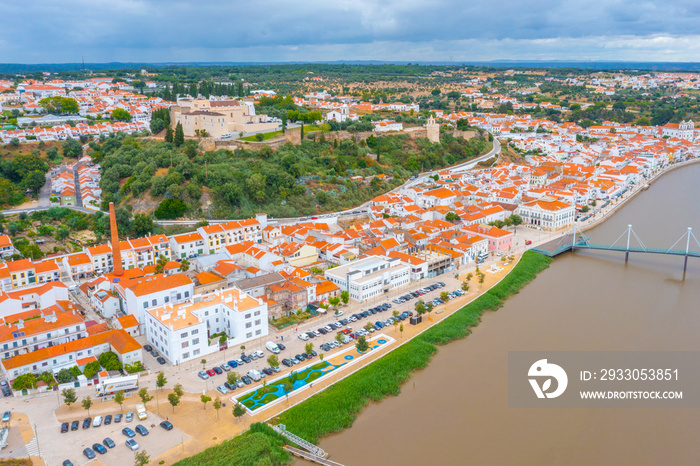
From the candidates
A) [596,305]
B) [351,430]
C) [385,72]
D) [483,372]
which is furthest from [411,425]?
[385,72]

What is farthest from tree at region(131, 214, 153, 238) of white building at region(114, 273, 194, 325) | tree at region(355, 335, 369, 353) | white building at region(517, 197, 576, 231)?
white building at region(517, 197, 576, 231)

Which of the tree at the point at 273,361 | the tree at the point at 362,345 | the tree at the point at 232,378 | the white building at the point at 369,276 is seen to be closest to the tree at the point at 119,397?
the tree at the point at 232,378

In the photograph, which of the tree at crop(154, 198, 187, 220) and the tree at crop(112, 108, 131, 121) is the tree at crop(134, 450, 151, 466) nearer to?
the tree at crop(154, 198, 187, 220)

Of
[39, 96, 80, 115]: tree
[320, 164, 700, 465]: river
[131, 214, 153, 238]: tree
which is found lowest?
[320, 164, 700, 465]: river

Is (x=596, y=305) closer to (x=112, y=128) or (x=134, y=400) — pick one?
(x=134, y=400)

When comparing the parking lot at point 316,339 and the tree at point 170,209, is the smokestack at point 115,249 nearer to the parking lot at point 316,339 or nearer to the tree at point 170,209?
the tree at point 170,209

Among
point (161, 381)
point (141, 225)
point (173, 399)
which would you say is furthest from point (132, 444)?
point (141, 225)

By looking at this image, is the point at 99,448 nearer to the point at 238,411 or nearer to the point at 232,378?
the point at 238,411
